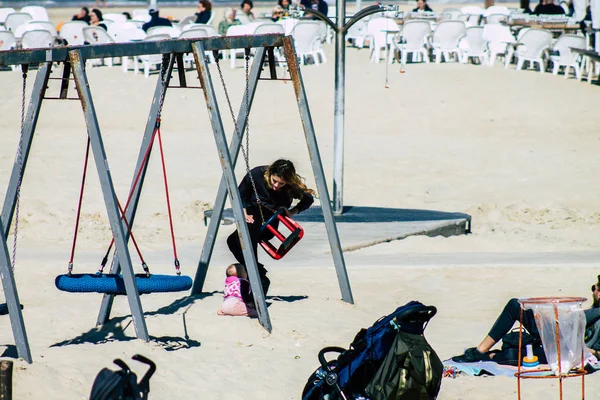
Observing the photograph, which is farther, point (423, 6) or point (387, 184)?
point (423, 6)

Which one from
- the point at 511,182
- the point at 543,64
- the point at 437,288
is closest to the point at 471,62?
the point at 543,64

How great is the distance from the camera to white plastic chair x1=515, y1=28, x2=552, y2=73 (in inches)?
744

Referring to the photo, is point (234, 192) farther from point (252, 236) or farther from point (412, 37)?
point (412, 37)

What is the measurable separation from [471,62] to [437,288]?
518 inches

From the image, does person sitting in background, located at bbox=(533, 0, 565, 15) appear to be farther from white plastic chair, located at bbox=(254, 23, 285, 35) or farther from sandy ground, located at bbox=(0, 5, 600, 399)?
white plastic chair, located at bbox=(254, 23, 285, 35)

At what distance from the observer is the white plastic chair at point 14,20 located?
22.2 m

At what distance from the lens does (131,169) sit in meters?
13.2

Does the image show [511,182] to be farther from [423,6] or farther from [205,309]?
[423,6]

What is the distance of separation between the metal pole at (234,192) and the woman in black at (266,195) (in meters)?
0.30

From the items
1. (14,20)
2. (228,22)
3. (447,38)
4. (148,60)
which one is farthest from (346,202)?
(14,20)

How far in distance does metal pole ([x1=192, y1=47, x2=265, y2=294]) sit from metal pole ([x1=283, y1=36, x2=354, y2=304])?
0.78ft

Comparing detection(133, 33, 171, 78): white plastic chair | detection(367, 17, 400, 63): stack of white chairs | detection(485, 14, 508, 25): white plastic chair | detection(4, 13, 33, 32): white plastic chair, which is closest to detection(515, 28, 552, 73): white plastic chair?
detection(367, 17, 400, 63): stack of white chairs

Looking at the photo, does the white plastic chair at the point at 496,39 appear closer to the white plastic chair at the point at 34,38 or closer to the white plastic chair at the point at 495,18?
the white plastic chair at the point at 495,18

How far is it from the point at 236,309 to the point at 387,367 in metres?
2.01
